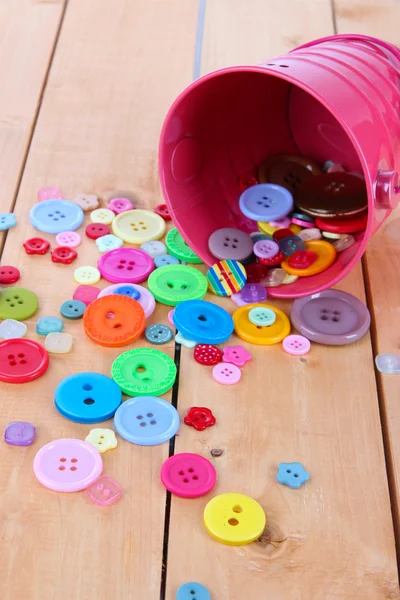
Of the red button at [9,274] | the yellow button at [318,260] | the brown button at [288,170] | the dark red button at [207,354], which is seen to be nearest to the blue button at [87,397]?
the dark red button at [207,354]

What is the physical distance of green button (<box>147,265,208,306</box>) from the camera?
1198 mm

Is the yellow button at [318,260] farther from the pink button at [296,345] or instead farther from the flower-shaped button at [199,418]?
the flower-shaped button at [199,418]

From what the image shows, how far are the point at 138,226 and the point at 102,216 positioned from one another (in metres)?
0.06

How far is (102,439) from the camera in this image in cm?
98

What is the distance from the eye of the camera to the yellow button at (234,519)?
0.88m

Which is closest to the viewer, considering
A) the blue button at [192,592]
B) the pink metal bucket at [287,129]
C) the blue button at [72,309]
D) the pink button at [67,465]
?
the blue button at [192,592]

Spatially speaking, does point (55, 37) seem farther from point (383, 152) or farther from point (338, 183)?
point (383, 152)

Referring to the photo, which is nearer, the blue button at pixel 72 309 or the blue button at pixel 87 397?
the blue button at pixel 87 397

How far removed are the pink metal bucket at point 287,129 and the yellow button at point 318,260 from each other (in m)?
0.01

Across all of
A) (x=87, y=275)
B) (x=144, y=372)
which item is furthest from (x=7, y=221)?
(x=144, y=372)

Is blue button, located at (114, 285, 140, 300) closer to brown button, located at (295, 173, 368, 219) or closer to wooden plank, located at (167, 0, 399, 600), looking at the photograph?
wooden plank, located at (167, 0, 399, 600)

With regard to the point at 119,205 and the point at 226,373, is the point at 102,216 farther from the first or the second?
the point at 226,373

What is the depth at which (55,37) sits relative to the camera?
1.84 meters

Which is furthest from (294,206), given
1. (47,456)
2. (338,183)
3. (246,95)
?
(47,456)
